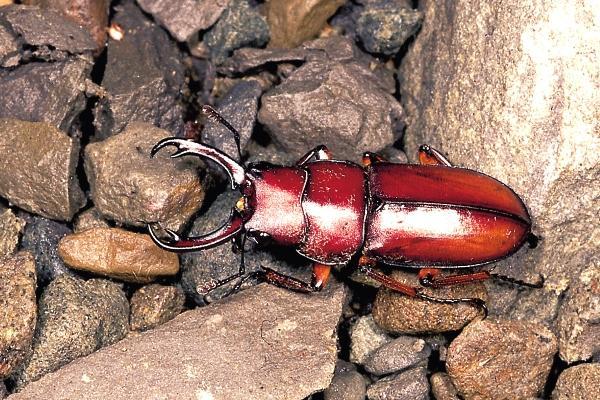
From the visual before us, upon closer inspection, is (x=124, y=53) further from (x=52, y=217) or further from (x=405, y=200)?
(x=405, y=200)

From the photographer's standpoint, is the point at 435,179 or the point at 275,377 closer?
the point at 275,377

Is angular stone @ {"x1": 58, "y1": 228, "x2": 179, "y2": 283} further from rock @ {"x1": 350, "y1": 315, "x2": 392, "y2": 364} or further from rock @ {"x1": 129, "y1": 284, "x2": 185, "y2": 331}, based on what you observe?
rock @ {"x1": 350, "y1": 315, "x2": 392, "y2": 364}

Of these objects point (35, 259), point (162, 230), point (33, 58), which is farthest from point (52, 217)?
point (33, 58)

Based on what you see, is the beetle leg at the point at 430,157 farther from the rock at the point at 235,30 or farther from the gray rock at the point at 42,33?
the gray rock at the point at 42,33

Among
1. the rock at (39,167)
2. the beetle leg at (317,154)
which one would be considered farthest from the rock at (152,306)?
the beetle leg at (317,154)

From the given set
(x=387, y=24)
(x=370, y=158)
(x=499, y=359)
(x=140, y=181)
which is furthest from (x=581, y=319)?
(x=140, y=181)
